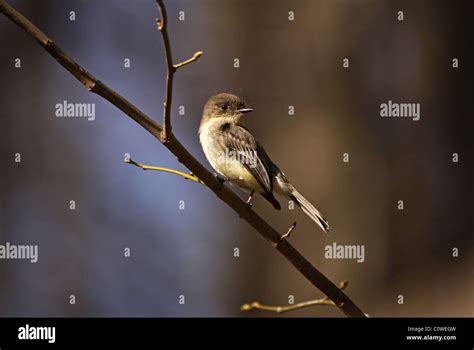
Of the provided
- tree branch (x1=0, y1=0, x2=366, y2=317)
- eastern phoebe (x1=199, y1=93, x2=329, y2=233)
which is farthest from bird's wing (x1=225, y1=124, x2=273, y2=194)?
tree branch (x1=0, y1=0, x2=366, y2=317)

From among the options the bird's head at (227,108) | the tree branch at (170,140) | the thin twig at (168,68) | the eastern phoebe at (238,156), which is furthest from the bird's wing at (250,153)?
the thin twig at (168,68)

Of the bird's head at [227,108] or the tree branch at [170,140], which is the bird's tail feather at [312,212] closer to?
the bird's head at [227,108]

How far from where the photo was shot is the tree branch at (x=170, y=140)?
284cm

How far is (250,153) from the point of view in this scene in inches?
211

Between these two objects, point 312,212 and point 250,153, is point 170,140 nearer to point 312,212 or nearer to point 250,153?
point 312,212

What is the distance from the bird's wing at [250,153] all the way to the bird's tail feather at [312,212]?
0.23 meters

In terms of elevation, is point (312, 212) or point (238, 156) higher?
point (238, 156)

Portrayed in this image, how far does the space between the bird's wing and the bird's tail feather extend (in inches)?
8.9

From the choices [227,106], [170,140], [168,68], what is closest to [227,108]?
[227,106]

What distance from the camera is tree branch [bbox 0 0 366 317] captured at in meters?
2.84

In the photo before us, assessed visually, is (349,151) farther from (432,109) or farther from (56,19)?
(56,19)

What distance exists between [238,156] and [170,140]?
2111mm

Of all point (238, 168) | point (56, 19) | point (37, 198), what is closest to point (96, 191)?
point (37, 198)

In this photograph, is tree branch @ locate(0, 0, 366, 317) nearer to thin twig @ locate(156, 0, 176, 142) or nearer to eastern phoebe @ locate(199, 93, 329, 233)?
thin twig @ locate(156, 0, 176, 142)
